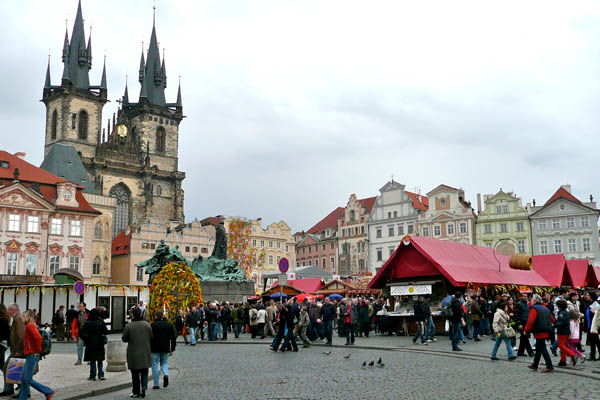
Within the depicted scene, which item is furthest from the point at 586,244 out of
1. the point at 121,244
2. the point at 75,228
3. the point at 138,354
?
the point at 138,354

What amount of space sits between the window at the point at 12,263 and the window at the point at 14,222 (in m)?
1.91

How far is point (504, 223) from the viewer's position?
212ft

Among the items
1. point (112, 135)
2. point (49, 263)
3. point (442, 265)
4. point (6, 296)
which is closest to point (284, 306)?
point (442, 265)

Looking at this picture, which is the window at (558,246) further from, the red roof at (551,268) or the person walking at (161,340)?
the person walking at (161,340)

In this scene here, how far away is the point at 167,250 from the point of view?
27.0 m

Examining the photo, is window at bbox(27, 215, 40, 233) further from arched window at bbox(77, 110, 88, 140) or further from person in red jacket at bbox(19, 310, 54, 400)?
person in red jacket at bbox(19, 310, 54, 400)

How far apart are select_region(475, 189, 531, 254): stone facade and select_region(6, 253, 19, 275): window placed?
42.2 metres

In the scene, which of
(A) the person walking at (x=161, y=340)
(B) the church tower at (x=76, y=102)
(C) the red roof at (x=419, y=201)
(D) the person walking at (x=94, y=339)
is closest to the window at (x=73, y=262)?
(B) the church tower at (x=76, y=102)

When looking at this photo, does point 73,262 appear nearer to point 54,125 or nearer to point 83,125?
point 83,125

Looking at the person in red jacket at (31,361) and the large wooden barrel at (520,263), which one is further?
the large wooden barrel at (520,263)

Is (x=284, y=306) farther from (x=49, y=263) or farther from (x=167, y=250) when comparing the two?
(x=49, y=263)

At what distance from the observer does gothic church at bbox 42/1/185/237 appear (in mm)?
79750

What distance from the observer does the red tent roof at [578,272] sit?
1310 inches

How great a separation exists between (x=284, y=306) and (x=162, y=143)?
248ft
